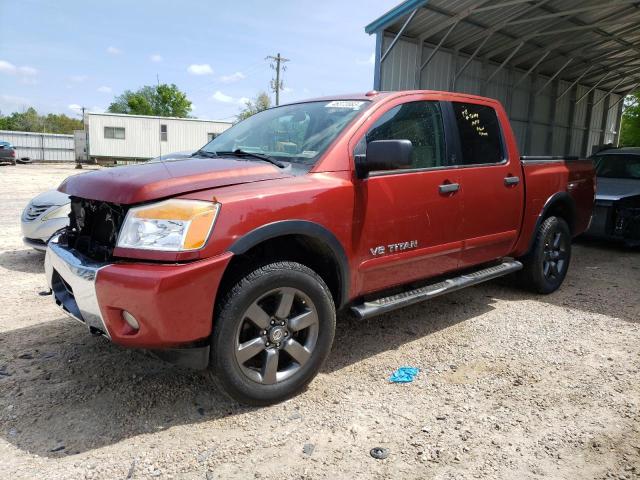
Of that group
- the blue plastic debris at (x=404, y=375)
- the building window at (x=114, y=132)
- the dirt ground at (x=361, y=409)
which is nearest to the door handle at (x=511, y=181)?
the dirt ground at (x=361, y=409)

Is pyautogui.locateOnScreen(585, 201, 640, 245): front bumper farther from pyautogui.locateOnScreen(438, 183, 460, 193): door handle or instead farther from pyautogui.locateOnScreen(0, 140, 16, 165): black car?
pyautogui.locateOnScreen(0, 140, 16, 165): black car

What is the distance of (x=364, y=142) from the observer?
3.19m

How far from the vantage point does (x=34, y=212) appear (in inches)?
222

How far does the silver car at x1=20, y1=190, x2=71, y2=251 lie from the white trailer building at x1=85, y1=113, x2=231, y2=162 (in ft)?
75.6

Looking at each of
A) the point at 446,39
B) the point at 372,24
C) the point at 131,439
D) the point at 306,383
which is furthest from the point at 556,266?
the point at 446,39

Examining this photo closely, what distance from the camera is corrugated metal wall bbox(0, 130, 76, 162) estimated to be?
Result: 34031 mm

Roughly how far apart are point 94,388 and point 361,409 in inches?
63.7

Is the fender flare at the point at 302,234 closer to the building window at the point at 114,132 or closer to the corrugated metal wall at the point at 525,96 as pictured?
the corrugated metal wall at the point at 525,96

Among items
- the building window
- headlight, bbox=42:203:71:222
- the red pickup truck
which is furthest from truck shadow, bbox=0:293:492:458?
the building window

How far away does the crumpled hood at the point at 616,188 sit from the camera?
7.28 meters

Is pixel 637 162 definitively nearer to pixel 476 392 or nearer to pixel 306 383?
pixel 476 392

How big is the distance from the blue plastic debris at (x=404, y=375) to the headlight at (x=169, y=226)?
1.59 meters

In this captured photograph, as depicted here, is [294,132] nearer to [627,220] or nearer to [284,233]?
[284,233]

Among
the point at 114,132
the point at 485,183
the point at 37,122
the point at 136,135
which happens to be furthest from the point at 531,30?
the point at 37,122
